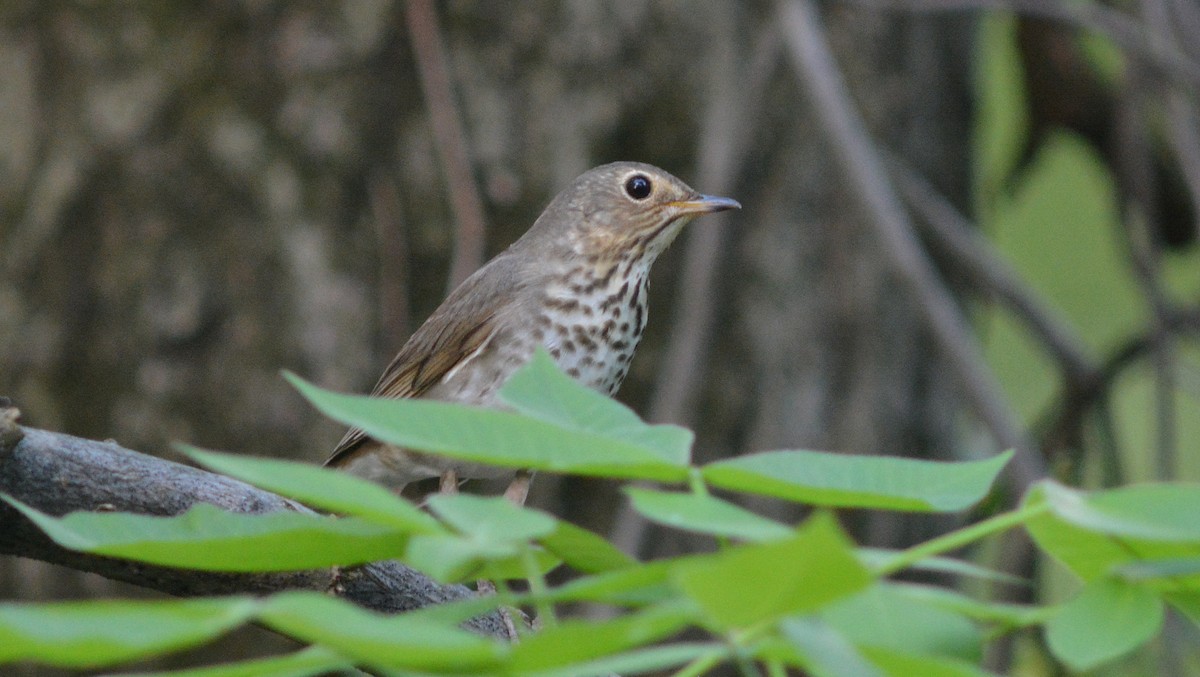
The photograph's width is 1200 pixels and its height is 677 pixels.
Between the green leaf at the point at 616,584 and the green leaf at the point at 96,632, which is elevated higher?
the green leaf at the point at 96,632

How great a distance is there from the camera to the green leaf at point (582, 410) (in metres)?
1.07

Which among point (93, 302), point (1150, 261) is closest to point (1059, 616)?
point (93, 302)

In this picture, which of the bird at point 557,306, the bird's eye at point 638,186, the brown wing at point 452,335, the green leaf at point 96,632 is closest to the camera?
the green leaf at point 96,632

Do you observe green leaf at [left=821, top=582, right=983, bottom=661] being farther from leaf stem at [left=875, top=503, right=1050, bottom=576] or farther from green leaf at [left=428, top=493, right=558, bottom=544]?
green leaf at [left=428, top=493, right=558, bottom=544]

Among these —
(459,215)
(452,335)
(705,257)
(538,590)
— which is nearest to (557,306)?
(452,335)

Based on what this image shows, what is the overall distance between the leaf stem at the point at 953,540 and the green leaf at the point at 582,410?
17 centimetres

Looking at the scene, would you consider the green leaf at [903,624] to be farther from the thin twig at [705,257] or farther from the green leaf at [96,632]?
the thin twig at [705,257]

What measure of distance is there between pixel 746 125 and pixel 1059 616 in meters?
3.78

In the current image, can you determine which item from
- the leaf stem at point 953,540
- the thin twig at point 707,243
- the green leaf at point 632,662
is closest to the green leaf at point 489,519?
the green leaf at point 632,662

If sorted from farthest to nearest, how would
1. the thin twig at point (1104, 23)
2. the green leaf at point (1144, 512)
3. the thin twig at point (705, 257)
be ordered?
1. the thin twig at point (1104, 23)
2. the thin twig at point (705, 257)
3. the green leaf at point (1144, 512)

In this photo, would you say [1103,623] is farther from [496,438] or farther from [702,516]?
[496,438]

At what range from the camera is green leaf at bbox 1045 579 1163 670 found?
3.44 feet

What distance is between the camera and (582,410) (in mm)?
1084

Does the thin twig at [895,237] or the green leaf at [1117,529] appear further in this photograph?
the thin twig at [895,237]
